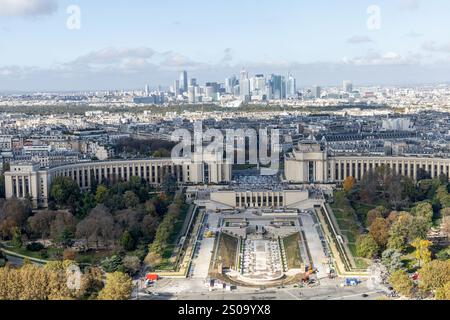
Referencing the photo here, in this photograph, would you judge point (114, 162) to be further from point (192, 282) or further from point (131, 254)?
point (192, 282)

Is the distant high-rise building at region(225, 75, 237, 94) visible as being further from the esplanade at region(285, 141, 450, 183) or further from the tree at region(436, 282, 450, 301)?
the tree at region(436, 282, 450, 301)

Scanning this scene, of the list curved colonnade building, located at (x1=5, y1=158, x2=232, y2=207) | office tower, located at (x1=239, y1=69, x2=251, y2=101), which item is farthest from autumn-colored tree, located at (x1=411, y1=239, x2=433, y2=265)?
office tower, located at (x1=239, y1=69, x2=251, y2=101)

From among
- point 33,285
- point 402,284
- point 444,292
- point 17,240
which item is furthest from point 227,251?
point 444,292

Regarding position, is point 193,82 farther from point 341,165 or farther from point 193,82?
point 341,165

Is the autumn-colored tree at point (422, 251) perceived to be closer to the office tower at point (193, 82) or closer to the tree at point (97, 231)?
the tree at point (97, 231)

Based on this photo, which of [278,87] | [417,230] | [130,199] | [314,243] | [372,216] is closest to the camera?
[417,230]
